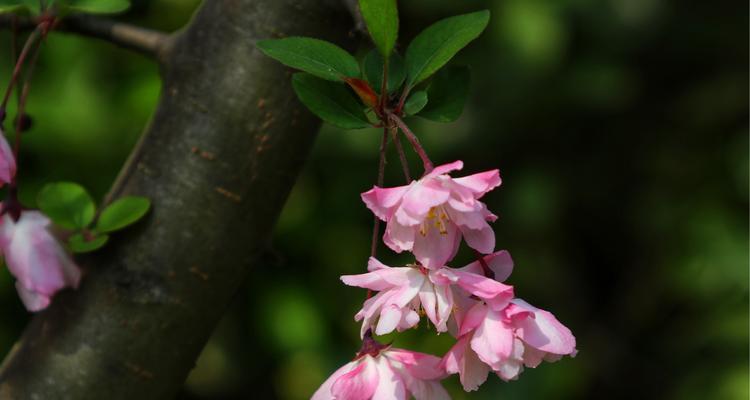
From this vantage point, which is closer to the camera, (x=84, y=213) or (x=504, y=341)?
(x=504, y=341)

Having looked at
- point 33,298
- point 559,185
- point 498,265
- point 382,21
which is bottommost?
point 559,185

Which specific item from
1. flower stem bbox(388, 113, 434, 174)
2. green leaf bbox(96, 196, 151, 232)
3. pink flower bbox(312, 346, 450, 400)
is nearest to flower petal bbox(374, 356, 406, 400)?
pink flower bbox(312, 346, 450, 400)

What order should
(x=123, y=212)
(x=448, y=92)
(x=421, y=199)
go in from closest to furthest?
(x=421, y=199), (x=448, y=92), (x=123, y=212)

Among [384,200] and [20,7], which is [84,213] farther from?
[384,200]

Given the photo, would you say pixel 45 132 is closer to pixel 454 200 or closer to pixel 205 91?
pixel 205 91

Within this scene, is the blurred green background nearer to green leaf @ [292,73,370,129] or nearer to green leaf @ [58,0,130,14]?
green leaf @ [58,0,130,14]

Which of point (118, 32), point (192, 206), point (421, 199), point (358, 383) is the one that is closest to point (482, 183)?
point (421, 199)

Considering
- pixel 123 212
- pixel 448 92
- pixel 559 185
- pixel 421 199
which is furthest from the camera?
pixel 559 185

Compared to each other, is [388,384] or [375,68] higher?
[375,68]
